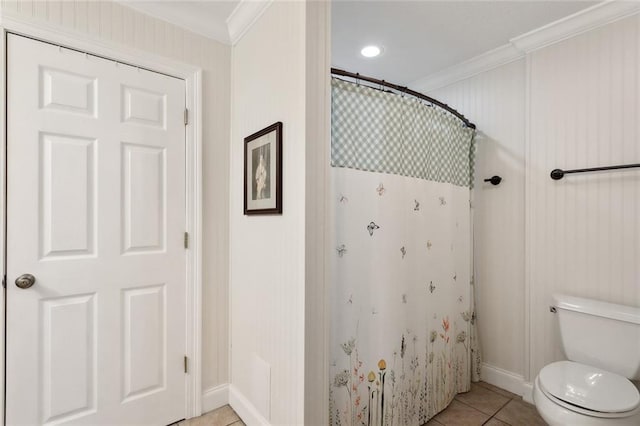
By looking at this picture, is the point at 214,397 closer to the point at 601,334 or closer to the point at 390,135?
the point at 390,135

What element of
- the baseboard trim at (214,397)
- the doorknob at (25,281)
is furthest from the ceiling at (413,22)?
the baseboard trim at (214,397)

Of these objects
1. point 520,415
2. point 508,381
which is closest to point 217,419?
point 520,415

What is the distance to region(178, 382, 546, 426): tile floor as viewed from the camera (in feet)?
6.16

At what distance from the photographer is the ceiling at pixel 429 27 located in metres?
1.84

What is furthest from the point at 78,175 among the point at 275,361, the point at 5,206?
the point at 275,361

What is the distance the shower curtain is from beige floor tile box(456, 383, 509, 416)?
0.27 feet

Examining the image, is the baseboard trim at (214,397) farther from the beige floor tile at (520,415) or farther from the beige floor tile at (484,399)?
the beige floor tile at (520,415)

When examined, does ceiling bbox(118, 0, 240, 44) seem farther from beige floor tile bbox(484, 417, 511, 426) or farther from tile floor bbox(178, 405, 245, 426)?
beige floor tile bbox(484, 417, 511, 426)

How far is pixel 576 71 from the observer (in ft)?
6.46

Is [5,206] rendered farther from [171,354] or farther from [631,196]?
[631,196]

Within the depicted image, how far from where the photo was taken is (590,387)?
1.46m

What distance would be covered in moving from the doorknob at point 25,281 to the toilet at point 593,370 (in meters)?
2.46

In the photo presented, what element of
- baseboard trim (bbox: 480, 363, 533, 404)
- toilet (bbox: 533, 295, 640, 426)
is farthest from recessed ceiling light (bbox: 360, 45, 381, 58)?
baseboard trim (bbox: 480, 363, 533, 404)

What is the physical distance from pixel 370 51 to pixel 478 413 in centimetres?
257
